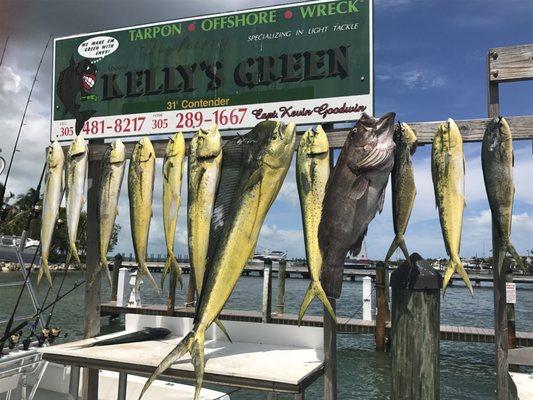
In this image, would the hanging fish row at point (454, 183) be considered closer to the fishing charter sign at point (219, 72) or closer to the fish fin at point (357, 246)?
the fish fin at point (357, 246)

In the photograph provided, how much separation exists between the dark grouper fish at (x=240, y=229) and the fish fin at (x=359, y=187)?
0.52 m

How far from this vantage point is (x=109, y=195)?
12.6 ft

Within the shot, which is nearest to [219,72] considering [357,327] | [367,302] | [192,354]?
[192,354]

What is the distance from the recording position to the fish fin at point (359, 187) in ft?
9.66

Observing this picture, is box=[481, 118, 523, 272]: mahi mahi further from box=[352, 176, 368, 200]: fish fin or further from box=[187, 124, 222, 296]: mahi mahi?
box=[187, 124, 222, 296]: mahi mahi

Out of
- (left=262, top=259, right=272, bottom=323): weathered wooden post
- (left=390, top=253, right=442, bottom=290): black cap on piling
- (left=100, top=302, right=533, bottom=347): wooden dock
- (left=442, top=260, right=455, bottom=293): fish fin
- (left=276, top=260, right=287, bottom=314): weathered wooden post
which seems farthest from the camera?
(left=276, top=260, right=287, bottom=314): weathered wooden post

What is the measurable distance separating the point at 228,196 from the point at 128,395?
406cm

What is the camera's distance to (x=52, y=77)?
491 centimetres

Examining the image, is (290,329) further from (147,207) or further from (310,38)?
(310,38)

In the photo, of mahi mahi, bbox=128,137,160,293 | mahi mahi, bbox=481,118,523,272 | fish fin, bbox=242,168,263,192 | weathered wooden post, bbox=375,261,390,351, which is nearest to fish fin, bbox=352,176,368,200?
fish fin, bbox=242,168,263,192

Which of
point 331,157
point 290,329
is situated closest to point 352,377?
point 290,329

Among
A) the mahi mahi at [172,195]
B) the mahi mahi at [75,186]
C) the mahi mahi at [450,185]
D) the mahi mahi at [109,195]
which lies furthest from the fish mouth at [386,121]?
the mahi mahi at [75,186]

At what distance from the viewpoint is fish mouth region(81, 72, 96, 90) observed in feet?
15.5

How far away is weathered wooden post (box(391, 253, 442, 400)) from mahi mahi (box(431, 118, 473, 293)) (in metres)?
0.19
